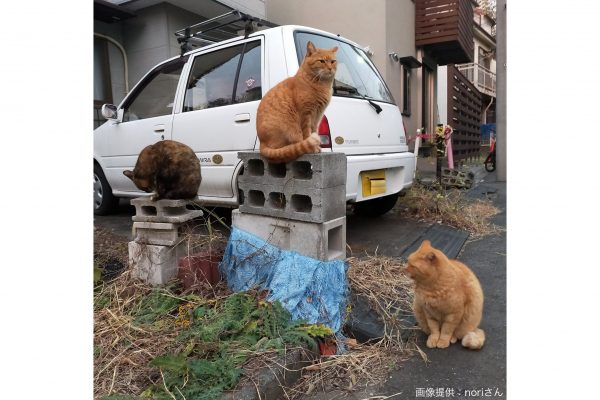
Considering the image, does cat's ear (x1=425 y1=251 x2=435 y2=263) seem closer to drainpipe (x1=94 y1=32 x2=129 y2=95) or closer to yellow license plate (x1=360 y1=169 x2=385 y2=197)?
yellow license plate (x1=360 y1=169 x2=385 y2=197)

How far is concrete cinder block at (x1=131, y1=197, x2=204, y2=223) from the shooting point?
169 cm

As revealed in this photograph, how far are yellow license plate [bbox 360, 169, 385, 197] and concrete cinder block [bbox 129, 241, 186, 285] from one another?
959 millimetres

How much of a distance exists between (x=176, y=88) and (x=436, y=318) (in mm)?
2022

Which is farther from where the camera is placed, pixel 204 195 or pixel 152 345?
pixel 204 195

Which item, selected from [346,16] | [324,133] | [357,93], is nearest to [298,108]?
[324,133]

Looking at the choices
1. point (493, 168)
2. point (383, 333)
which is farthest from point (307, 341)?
point (493, 168)

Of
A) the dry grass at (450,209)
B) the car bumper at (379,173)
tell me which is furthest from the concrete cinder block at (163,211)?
the dry grass at (450,209)

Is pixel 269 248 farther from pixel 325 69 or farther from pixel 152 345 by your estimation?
pixel 325 69

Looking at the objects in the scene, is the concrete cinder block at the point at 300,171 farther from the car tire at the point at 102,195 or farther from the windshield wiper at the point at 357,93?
the car tire at the point at 102,195

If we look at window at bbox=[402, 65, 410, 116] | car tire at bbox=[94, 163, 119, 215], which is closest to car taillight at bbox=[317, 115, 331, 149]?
car tire at bbox=[94, 163, 119, 215]

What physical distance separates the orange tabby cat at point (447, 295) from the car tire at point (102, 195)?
2.45 meters

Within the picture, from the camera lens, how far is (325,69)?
57.0 inches

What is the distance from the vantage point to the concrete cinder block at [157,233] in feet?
5.54

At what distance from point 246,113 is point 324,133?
0.45m
